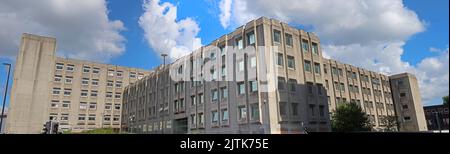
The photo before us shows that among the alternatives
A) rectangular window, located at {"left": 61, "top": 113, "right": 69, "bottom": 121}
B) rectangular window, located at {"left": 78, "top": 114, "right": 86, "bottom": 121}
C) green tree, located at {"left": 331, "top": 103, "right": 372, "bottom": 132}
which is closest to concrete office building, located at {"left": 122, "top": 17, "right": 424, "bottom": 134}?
green tree, located at {"left": 331, "top": 103, "right": 372, "bottom": 132}

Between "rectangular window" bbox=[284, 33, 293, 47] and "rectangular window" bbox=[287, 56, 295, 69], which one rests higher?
"rectangular window" bbox=[284, 33, 293, 47]

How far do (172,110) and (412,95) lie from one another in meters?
44.8

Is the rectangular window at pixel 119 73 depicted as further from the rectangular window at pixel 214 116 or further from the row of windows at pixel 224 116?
the rectangular window at pixel 214 116

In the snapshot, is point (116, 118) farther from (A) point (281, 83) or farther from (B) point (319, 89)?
(B) point (319, 89)

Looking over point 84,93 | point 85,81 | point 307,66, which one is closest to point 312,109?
point 307,66

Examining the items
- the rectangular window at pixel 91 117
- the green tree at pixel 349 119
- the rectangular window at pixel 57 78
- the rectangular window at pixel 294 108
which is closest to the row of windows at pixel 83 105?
the rectangular window at pixel 91 117

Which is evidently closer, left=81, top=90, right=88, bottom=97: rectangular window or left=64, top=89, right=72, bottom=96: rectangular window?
left=81, top=90, right=88, bottom=97: rectangular window

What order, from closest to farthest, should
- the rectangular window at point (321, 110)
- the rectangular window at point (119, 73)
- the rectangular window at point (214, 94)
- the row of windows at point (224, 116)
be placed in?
1. the row of windows at point (224, 116)
2. the rectangular window at point (321, 110)
3. the rectangular window at point (214, 94)
4. the rectangular window at point (119, 73)

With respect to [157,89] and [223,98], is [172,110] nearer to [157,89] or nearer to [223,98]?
[157,89]

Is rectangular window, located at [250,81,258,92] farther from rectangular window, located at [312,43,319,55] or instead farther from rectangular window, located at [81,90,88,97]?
rectangular window, located at [81,90,88,97]

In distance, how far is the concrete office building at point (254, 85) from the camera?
31219 mm

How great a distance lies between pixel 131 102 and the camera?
60719 mm

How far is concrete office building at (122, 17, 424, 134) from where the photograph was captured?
31.2 meters
